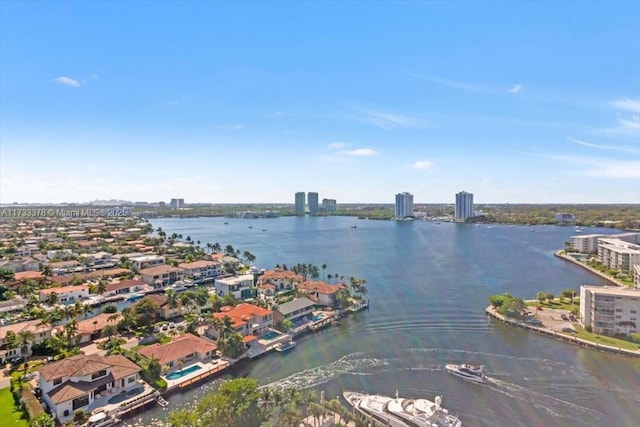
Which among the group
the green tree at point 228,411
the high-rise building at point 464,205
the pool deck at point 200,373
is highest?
the high-rise building at point 464,205

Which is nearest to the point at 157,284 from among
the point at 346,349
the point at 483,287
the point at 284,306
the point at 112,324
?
the point at 112,324

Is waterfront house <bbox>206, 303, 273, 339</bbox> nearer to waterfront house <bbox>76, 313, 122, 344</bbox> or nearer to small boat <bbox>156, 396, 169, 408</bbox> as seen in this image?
small boat <bbox>156, 396, 169, 408</bbox>

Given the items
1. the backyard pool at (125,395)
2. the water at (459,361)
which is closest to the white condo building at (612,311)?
the water at (459,361)

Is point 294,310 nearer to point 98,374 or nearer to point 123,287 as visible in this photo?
point 98,374

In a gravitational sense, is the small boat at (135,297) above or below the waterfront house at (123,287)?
below

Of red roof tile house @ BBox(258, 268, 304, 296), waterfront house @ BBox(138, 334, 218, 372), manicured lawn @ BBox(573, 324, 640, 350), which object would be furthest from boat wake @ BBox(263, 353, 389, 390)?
red roof tile house @ BBox(258, 268, 304, 296)

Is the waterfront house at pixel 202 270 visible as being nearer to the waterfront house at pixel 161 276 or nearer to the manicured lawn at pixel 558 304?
the waterfront house at pixel 161 276
